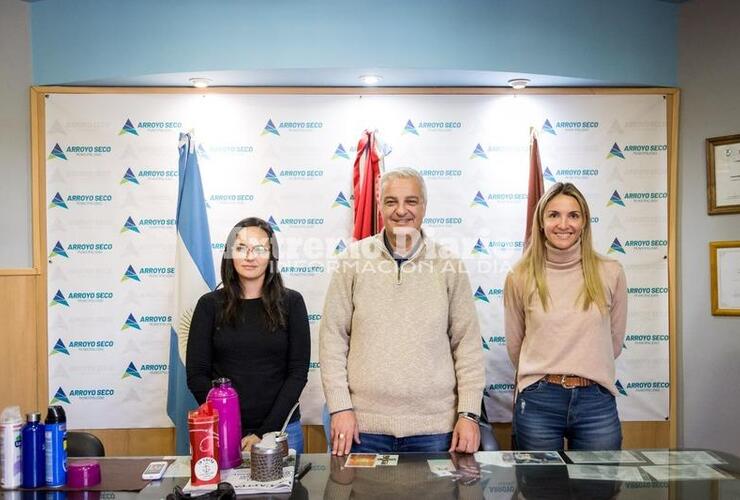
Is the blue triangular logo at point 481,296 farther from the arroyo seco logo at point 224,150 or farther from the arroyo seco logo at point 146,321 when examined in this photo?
the arroyo seco logo at point 146,321

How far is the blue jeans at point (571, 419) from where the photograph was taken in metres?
2.04

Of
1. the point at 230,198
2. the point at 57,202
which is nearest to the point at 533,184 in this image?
the point at 230,198

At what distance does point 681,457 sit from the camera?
5.65 feet

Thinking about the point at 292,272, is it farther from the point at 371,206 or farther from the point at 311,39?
the point at 311,39

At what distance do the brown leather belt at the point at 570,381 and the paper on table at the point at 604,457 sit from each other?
1.07ft

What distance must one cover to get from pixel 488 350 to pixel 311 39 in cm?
180

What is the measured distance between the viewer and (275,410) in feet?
6.66

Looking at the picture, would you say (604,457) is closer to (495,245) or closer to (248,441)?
(248,441)

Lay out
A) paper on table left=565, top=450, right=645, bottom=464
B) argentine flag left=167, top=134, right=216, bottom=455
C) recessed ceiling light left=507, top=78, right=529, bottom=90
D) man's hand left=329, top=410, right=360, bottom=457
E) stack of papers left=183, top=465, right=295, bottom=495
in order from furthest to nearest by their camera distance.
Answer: recessed ceiling light left=507, top=78, right=529, bottom=90 < argentine flag left=167, top=134, right=216, bottom=455 < man's hand left=329, top=410, right=360, bottom=457 < paper on table left=565, top=450, right=645, bottom=464 < stack of papers left=183, top=465, right=295, bottom=495

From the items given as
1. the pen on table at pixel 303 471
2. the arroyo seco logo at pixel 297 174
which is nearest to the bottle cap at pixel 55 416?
the pen on table at pixel 303 471

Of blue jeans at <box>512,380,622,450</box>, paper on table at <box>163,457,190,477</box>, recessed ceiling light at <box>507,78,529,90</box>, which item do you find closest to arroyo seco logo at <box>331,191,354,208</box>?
recessed ceiling light at <box>507,78,529,90</box>

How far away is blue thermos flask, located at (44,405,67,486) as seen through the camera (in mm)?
1521

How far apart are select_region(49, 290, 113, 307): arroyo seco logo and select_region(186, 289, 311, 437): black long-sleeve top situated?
1265 millimetres

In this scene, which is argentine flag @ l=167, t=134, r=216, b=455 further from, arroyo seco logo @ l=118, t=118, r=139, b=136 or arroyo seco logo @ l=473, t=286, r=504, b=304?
arroyo seco logo @ l=473, t=286, r=504, b=304
